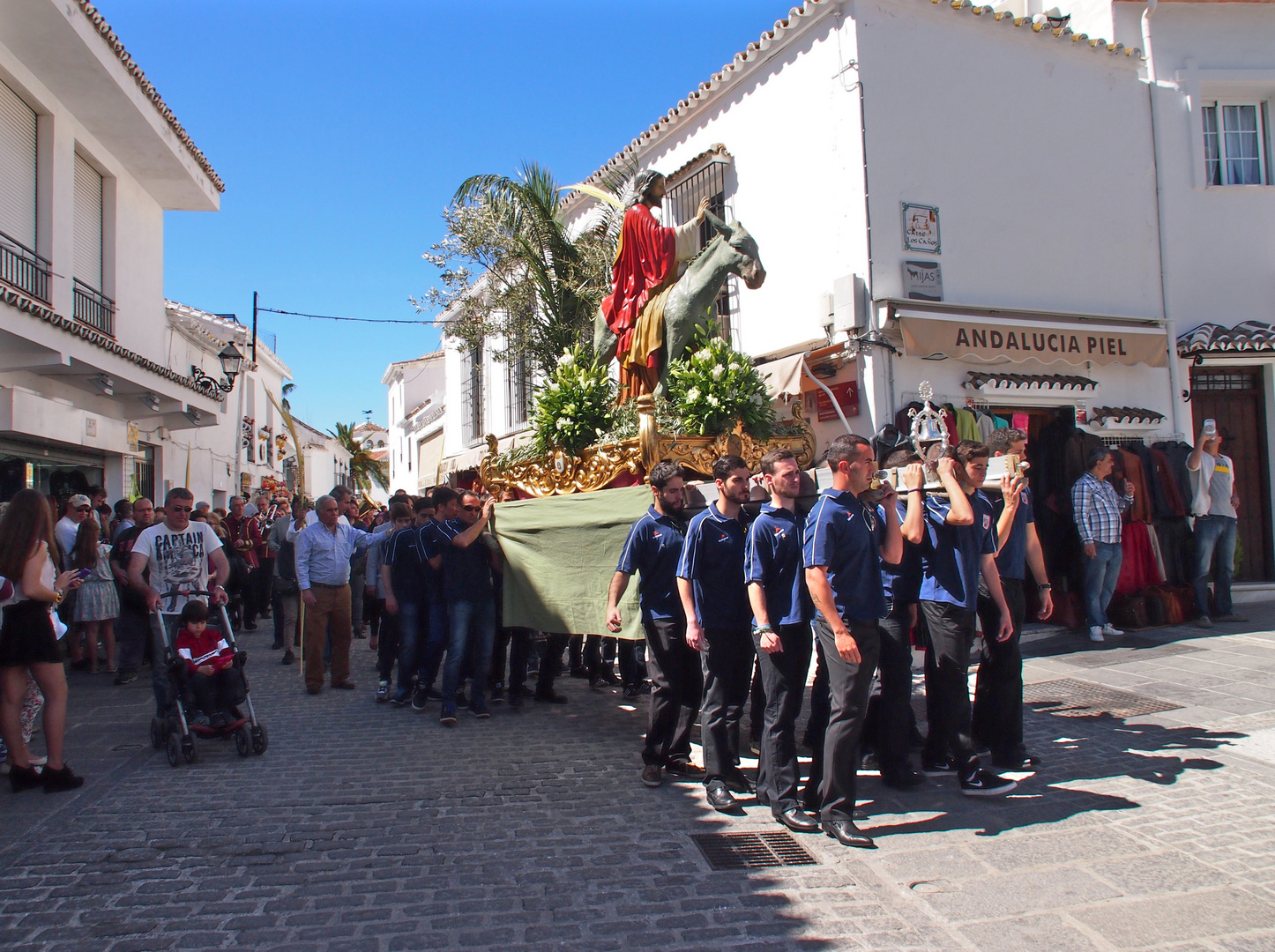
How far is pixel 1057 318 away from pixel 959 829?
25.6ft

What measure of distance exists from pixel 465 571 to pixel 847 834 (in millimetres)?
3987

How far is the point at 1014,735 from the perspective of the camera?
512 cm

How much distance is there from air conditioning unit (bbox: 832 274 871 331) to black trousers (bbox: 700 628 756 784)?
17.8ft

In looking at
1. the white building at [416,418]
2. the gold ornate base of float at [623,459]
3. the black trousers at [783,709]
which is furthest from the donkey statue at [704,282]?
the white building at [416,418]

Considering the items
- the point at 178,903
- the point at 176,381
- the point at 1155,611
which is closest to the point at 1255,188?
the point at 1155,611

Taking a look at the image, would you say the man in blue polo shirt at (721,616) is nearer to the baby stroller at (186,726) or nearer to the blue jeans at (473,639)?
→ the blue jeans at (473,639)

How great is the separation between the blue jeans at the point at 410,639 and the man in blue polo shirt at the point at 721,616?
11.6ft

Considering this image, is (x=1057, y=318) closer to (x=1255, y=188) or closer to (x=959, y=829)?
(x=1255, y=188)

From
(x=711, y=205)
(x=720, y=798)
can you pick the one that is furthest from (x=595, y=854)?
(x=711, y=205)

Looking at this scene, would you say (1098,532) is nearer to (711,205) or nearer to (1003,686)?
(1003,686)

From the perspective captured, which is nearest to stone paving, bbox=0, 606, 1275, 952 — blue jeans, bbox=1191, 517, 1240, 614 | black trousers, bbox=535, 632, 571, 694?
black trousers, bbox=535, 632, 571, 694

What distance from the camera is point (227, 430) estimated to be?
1003 inches

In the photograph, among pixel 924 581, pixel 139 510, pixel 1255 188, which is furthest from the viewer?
pixel 1255 188

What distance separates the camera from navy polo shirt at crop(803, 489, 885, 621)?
4.30m
